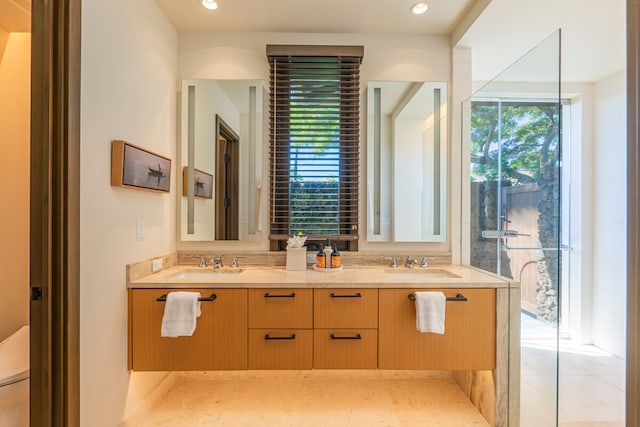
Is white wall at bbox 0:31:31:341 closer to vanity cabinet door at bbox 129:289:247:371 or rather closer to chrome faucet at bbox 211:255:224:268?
vanity cabinet door at bbox 129:289:247:371

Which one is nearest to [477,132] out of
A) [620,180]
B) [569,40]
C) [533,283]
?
[569,40]

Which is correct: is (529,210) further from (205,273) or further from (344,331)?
(205,273)

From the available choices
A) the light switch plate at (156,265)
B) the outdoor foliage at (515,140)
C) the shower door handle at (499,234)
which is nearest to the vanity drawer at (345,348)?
the shower door handle at (499,234)

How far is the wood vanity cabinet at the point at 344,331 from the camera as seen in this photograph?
1831 millimetres

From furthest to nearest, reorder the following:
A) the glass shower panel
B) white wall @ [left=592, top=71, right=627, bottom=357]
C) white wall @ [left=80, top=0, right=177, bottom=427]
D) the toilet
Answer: white wall @ [left=592, top=71, right=627, bottom=357] → the glass shower panel → white wall @ [left=80, top=0, right=177, bottom=427] → the toilet

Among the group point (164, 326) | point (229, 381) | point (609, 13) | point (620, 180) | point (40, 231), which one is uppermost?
point (609, 13)

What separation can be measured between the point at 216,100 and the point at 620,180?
3.27 m

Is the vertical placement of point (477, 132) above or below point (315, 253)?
above

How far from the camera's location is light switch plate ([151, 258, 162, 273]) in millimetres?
2027

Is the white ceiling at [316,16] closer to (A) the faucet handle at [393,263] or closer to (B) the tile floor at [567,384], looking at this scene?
(A) the faucet handle at [393,263]

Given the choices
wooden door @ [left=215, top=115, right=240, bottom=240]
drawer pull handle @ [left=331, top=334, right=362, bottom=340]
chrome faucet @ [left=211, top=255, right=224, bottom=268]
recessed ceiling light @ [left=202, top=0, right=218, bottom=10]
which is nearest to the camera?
drawer pull handle @ [left=331, top=334, right=362, bottom=340]

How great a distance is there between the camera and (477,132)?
2287mm

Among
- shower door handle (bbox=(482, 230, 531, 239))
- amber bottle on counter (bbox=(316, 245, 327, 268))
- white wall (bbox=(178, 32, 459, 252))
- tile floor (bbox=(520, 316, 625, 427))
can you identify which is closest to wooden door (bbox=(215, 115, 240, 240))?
white wall (bbox=(178, 32, 459, 252))

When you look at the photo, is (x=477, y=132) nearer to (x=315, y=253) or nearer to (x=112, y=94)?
(x=315, y=253)
